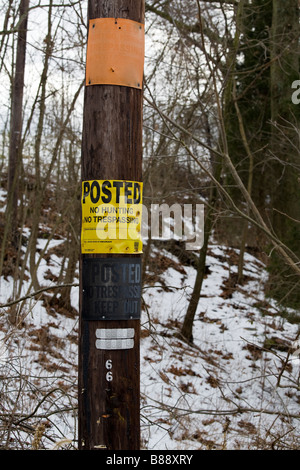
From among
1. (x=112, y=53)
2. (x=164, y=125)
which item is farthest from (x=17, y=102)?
(x=112, y=53)

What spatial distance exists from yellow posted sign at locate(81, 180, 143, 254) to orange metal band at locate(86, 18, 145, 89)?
1.59 feet

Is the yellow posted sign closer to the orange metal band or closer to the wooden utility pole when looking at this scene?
the orange metal band

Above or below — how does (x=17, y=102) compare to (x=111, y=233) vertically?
above

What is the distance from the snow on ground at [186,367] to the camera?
4996mm

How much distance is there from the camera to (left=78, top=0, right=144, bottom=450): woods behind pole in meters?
2.21

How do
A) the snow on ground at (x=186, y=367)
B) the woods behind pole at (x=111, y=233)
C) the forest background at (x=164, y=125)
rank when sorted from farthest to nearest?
the forest background at (x=164, y=125), the snow on ground at (x=186, y=367), the woods behind pole at (x=111, y=233)

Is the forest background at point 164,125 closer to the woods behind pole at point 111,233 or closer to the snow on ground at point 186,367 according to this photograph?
the snow on ground at point 186,367

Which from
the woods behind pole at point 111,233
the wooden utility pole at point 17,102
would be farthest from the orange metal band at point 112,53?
the wooden utility pole at point 17,102

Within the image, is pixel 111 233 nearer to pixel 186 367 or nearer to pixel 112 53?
pixel 112 53

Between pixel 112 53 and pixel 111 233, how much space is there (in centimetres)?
84

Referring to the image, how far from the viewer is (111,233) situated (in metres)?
2.26

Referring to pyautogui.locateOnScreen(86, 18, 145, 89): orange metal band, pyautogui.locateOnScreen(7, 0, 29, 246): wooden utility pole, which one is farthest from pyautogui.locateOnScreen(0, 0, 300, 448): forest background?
pyautogui.locateOnScreen(86, 18, 145, 89): orange metal band
